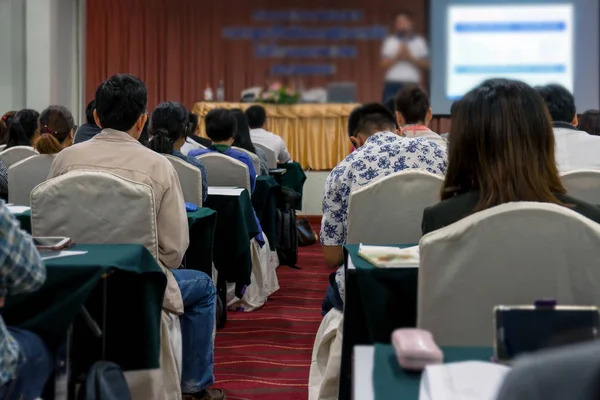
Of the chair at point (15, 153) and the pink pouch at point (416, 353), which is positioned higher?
the chair at point (15, 153)

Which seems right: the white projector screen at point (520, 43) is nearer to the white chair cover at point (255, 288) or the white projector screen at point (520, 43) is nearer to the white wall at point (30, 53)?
the white wall at point (30, 53)

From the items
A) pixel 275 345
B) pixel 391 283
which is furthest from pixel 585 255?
pixel 275 345


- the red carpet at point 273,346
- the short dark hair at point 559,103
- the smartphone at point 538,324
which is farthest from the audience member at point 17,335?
the short dark hair at point 559,103

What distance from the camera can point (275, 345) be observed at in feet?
11.6

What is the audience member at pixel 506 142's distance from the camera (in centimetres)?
149

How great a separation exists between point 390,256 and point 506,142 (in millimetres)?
467

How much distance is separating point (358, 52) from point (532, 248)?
8847 mm

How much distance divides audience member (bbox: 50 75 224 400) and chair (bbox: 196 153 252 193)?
62.8 inches

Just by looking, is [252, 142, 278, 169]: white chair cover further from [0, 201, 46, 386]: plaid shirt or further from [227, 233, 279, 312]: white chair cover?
[0, 201, 46, 386]: plaid shirt

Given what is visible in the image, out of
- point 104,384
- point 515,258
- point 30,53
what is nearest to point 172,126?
point 104,384

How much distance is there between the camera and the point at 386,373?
1.07 m

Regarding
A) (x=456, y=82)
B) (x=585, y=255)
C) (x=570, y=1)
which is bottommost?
(x=585, y=255)

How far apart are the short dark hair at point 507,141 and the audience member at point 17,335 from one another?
828 mm

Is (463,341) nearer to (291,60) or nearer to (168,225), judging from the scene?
(168,225)
